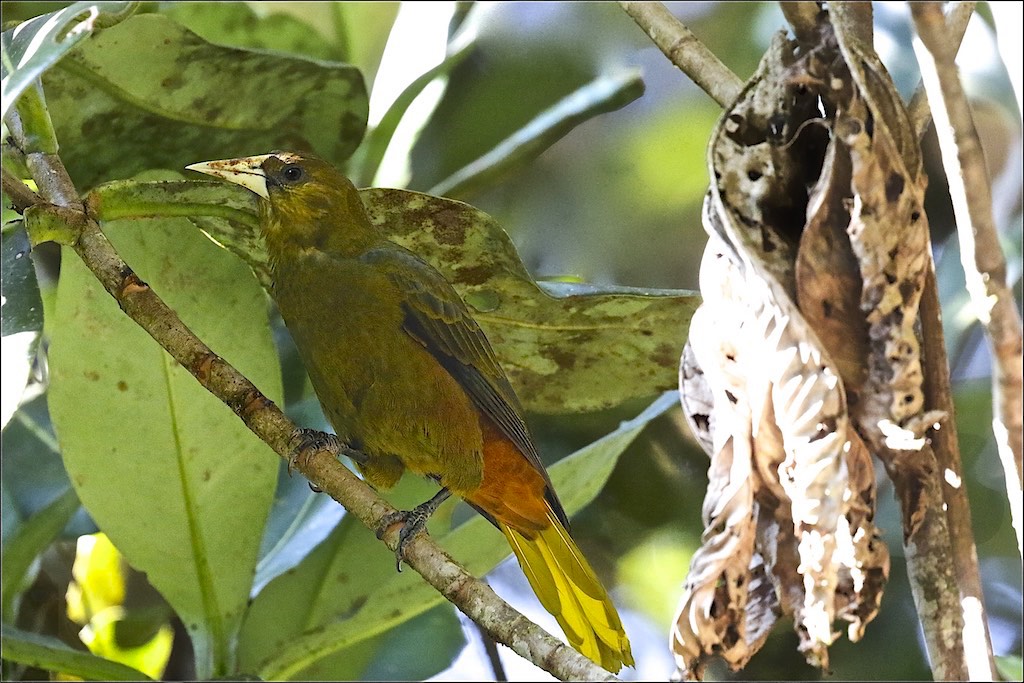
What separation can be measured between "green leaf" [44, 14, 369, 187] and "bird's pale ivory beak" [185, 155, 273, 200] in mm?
203

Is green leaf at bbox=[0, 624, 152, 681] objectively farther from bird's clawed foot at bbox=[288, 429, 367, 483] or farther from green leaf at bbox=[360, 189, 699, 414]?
green leaf at bbox=[360, 189, 699, 414]

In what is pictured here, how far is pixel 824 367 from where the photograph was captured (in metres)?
0.69

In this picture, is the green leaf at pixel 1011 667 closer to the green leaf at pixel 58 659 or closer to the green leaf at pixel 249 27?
the green leaf at pixel 58 659

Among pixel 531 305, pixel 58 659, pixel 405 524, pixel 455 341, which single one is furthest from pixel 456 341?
pixel 58 659

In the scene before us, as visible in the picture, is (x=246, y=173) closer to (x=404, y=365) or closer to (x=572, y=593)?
(x=404, y=365)

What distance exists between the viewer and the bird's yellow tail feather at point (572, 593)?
42.5 inches

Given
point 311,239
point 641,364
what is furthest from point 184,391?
point 641,364

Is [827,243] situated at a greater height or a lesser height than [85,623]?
greater

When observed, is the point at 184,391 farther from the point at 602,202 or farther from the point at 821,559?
the point at 821,559

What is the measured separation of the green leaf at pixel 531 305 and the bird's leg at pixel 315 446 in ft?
0.69

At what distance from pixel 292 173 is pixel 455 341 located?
10.9 inches

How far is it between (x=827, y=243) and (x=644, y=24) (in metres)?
0.44

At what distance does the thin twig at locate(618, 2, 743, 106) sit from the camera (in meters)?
0.96

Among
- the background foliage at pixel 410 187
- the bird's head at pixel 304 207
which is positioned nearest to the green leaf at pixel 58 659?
the background foliage at pixel 410 187
